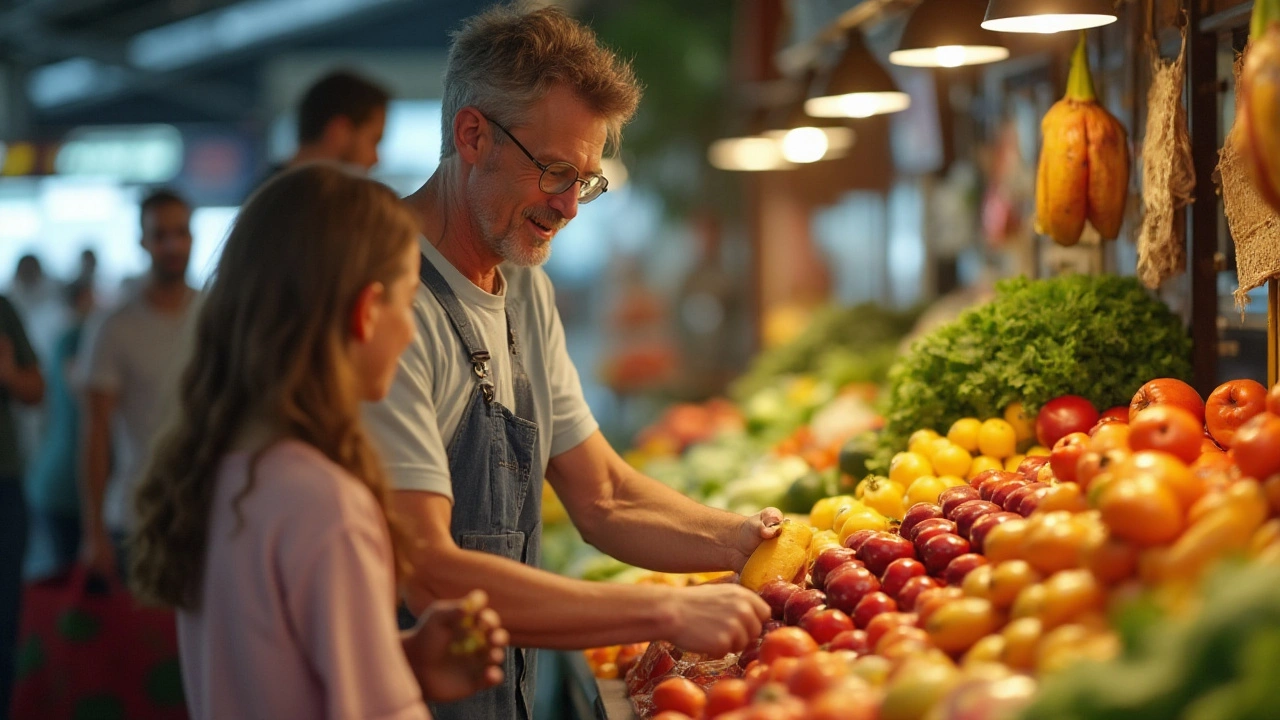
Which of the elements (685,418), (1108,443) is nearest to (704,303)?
(685,418)

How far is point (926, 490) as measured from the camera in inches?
118

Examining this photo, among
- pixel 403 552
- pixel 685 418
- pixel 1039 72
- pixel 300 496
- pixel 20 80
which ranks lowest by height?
pixel 685 418

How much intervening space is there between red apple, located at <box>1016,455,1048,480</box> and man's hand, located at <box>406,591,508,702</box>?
131cm

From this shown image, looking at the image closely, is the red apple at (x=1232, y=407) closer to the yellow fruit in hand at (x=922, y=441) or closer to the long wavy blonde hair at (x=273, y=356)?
the yellow fruit in hand at (x=922, y=441)

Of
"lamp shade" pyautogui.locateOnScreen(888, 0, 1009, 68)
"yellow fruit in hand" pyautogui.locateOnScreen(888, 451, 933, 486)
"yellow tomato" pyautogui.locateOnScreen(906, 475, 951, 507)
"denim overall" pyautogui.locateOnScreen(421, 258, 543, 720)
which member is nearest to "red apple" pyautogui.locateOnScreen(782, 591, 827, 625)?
"denim overall" pyautogui.locateOnScreen(421, 258, 543, 720)

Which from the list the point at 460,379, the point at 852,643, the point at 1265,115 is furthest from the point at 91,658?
the point at 1265,115

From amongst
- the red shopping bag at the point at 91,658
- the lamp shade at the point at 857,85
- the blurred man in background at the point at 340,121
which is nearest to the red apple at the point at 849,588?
the lamp shade at the point at 857,85

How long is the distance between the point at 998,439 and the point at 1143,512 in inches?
57.4

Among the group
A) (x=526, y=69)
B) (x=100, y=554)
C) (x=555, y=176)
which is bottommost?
(x=100, y=554)

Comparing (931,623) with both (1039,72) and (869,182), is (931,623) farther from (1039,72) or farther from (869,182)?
(869,182)

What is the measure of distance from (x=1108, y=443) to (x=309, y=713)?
1399 millimetres

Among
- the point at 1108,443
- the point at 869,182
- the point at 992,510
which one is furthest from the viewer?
the point at 869,182

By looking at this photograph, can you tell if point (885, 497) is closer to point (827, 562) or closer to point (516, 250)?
point (827, 562)

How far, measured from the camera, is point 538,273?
2.86m
